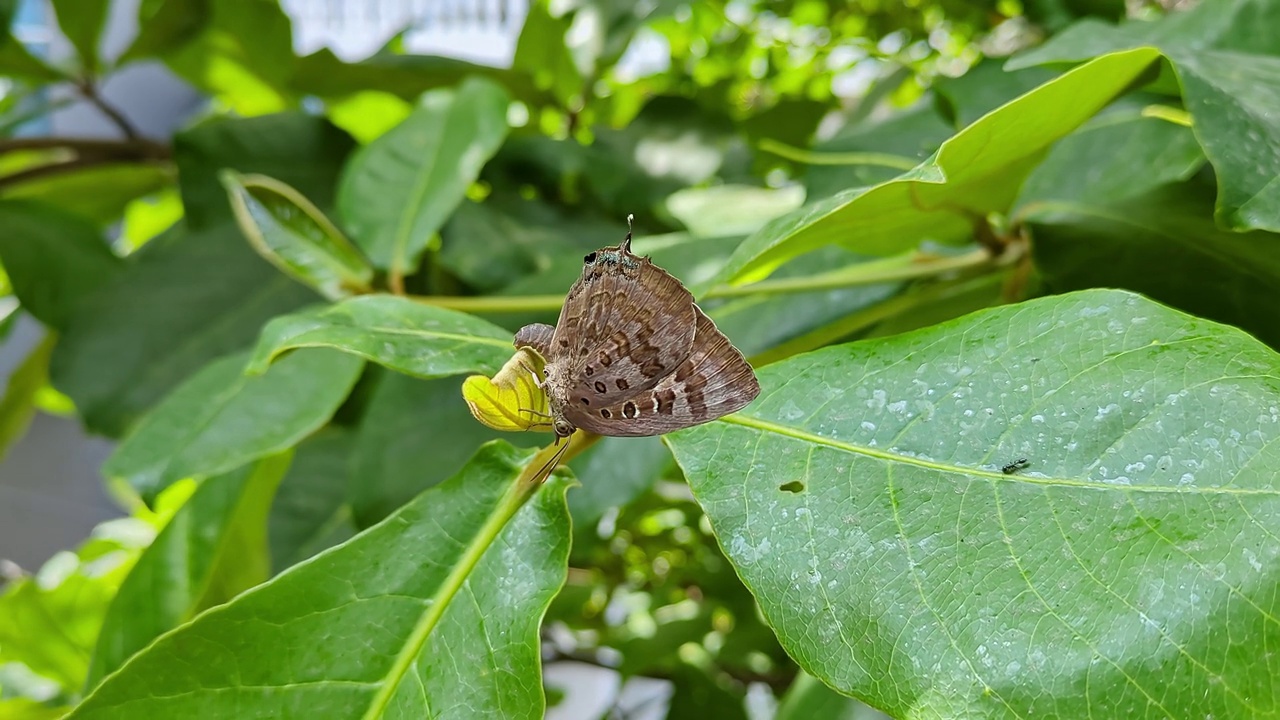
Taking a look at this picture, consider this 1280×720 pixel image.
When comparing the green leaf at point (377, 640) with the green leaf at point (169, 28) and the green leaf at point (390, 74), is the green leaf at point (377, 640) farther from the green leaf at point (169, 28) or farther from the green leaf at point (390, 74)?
the green leaf at point (169, 28)

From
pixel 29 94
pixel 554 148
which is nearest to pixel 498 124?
pixel 554 148

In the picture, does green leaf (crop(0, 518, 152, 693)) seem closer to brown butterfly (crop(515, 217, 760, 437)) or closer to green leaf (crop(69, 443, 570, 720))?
green leaf (crop(69, 443, 570, 720))

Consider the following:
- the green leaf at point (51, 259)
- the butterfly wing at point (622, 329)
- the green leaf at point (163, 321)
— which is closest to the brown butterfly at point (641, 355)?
the butterfly wing at point (622, 329)

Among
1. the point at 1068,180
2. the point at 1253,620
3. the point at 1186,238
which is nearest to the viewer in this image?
the point at 1253,620

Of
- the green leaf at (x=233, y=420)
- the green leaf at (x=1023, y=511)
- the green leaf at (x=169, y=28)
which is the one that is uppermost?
the green leaf at (x=169, y=28)

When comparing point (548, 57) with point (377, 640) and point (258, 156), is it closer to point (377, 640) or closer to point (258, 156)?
point (258, 156)

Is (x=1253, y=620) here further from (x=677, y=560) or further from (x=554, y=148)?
(x=677, y=560)

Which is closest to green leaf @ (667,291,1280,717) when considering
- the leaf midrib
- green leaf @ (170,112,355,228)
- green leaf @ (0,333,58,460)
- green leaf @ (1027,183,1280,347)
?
the leaf midrib
